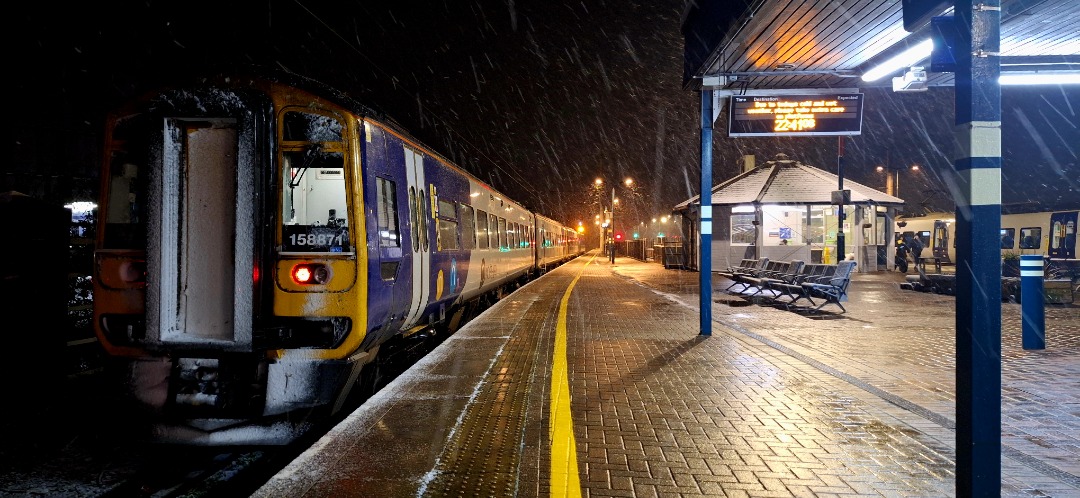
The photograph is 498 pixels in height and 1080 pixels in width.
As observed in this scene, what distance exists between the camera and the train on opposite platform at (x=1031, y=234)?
25.3 metres

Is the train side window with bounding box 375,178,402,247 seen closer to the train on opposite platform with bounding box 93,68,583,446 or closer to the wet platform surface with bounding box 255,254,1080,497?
the train on opposite platform with bounding box 93,68,583,446

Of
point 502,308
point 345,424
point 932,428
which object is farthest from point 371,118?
point 502,308

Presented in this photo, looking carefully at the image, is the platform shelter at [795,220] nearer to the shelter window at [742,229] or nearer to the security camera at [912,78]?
the shelter window at [742,229]

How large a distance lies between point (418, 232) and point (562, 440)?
3.38 m

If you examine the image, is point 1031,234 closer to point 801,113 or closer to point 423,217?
point 801,113

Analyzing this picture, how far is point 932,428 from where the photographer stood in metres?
4.95

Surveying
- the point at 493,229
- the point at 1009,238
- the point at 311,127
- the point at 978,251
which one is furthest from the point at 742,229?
the point at 978,251

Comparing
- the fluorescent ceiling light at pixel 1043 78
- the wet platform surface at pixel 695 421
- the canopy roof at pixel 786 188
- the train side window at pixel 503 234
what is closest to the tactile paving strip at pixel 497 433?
the wet platform surface at pixel 695 421

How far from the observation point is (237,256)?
4941mm

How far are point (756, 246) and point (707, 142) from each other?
17246 millimetres

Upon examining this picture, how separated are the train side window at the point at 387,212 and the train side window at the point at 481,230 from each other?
5.65 m

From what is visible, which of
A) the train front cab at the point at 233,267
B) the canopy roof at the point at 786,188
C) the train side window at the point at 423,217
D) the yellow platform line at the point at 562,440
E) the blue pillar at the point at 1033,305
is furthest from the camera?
the canopy roof at the point at 786,188

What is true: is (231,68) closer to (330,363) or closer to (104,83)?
(330,363)

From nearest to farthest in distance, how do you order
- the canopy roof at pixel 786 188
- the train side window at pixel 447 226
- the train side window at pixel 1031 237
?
the train side window at pixel 447 226
the canopy roof at pixel 786 188
the train side window at pixel 1031 237
